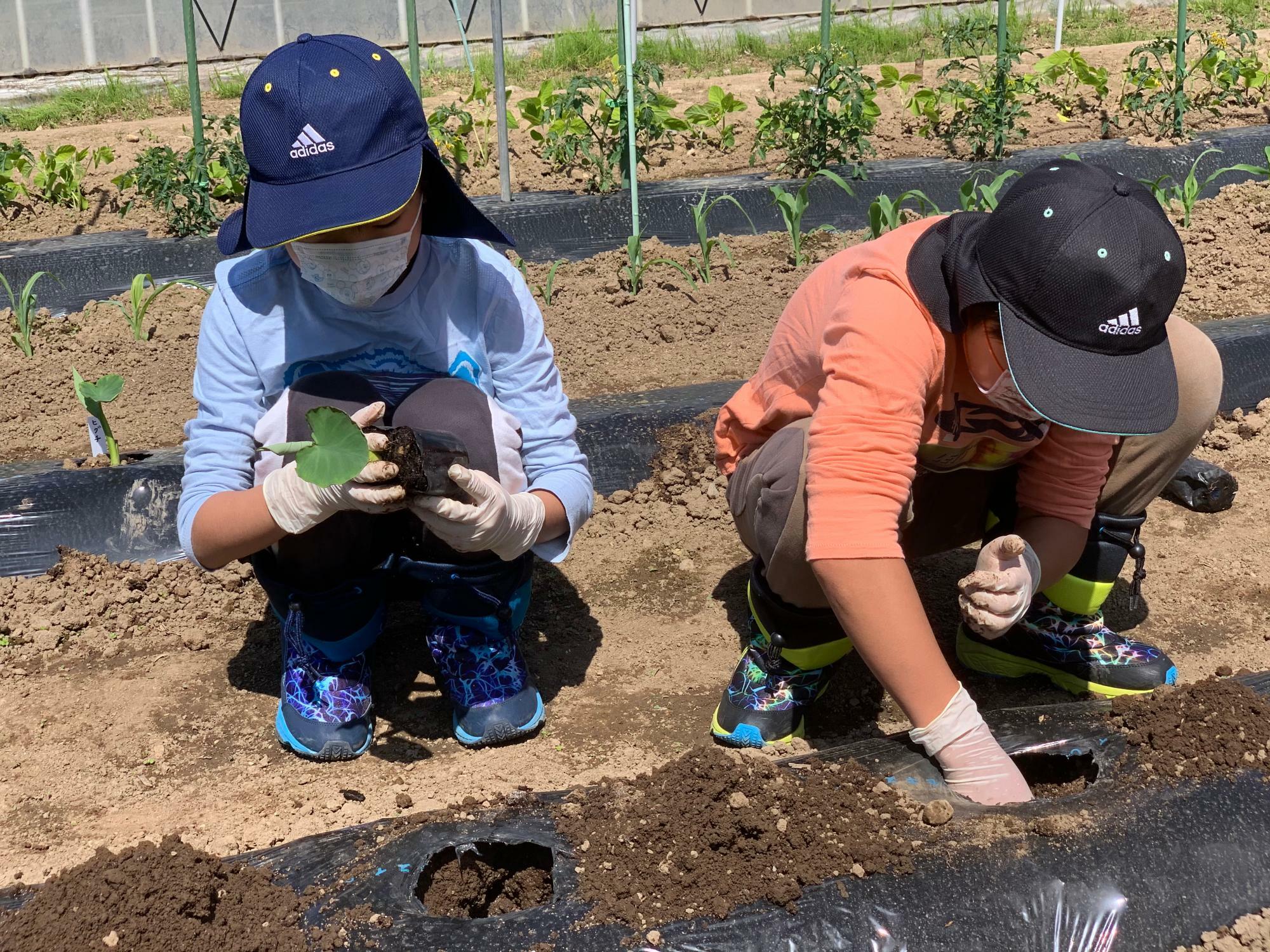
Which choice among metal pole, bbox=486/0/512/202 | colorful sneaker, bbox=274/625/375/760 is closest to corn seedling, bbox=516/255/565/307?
metal pole, bbox=486/0/512/202

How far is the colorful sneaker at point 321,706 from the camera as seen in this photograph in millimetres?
1830

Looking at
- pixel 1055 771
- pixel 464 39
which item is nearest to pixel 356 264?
pixel 1055 771

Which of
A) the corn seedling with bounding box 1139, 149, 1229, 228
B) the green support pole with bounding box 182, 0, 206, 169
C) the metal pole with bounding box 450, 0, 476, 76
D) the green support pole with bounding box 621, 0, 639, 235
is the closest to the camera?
the green support pole with bounding box 621, 0, 639, 235

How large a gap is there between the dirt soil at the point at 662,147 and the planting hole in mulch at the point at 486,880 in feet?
10.5

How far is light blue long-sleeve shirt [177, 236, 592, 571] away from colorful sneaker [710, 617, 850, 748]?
0.36m

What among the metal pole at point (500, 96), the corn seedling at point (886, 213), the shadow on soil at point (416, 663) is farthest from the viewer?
the metal pole at point (500, 96)

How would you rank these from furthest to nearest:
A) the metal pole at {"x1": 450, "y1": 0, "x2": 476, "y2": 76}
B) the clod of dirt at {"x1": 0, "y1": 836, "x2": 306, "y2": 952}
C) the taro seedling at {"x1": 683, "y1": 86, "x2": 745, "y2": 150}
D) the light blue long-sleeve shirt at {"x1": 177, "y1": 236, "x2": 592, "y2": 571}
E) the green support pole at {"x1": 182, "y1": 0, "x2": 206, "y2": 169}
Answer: the metal pole at {"x1": 450, "y1": 0, "x2": 476, "y2": 76} < the taro seedling at {"x1": 683, "y1": 86, "x2": 745, "y2": 150} < the green support pole at {"x1": 182, "y1": 0, "x2": 206, "y2": 169} < the light blue long-sleeve shirt at {"x1": 177, "y1": 236, "x2": 592, "y2": 571} < the clod of dirt at {"x1": 0, "y1": 836, "x2": 306, "y2": 952}

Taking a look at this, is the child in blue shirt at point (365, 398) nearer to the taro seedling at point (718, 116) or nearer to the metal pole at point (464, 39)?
the taro seedling at point (718, 116)

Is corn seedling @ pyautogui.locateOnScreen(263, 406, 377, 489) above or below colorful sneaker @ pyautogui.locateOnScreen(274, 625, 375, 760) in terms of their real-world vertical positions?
above

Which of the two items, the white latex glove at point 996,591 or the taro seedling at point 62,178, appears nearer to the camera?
the white latex glove at point 996,591

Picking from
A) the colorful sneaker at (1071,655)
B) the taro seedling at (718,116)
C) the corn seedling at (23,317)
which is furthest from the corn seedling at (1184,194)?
the corn seedling at (23,317)

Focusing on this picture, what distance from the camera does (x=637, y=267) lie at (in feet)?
10.9

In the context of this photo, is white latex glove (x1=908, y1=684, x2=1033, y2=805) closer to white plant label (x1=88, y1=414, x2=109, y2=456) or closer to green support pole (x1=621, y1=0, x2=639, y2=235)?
white plant label (x1=88, y1=414, x2=109, y2=456)

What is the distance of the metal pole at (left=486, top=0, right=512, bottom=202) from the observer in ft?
12.2
